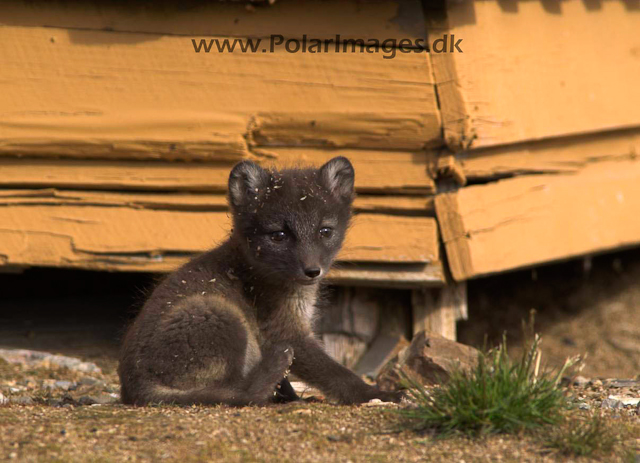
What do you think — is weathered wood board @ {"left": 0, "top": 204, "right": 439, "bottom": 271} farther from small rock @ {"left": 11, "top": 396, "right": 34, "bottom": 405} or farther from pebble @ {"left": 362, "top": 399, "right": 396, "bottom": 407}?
pebble @ {"left": 362, "top": 399, "right": 396, "bottom": 407}

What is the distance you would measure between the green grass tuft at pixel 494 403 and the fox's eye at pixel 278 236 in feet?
4.46

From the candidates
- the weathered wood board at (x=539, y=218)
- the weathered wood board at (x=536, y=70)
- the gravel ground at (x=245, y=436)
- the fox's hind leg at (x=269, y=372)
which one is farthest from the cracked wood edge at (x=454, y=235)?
the fox's hind leg at (x=269, y=372)

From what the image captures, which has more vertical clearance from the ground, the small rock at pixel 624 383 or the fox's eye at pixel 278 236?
the fox's eye at pixel 278 236

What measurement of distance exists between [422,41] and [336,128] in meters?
0.90

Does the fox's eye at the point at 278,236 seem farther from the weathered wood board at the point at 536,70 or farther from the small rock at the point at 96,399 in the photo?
the weathered wood board at the point at 536,70

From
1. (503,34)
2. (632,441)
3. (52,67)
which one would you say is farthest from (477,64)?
(632,441)

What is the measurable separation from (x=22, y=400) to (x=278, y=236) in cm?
179

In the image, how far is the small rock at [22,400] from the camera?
484 cm

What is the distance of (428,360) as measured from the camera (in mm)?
5195

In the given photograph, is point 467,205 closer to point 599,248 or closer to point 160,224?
point 599,248

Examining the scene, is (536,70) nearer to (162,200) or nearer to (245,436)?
(162,200)

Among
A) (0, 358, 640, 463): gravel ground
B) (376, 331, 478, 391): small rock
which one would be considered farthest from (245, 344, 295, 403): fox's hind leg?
(376, 331, 478, 391): small rock

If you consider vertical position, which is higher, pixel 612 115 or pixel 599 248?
pixel 612 115

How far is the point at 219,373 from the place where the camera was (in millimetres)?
4410
